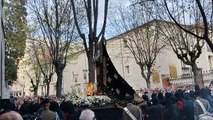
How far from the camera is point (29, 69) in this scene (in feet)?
188

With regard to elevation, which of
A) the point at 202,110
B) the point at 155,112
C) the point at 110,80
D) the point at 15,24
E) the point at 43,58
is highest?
the point at 15,24

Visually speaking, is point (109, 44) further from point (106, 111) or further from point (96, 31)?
point (106, 111)

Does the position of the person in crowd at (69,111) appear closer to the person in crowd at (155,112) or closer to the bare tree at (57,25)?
the person in crowd at (155,112)

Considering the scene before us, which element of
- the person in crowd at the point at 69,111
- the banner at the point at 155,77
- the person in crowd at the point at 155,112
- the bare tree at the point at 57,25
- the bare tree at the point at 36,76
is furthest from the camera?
the bare tree at the point at 36,76

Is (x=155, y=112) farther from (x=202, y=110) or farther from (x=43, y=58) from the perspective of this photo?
(x=43, y=58)

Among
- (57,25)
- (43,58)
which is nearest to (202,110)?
(57,25)

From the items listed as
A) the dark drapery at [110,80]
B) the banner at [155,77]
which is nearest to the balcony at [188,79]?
the banner at [155,77]

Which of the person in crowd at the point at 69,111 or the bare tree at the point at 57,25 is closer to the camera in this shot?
the person in crowd at the point at 69,111

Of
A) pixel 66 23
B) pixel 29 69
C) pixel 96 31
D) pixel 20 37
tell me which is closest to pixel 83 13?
pixel 66 23

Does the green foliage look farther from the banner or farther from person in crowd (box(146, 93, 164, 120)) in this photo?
the banner

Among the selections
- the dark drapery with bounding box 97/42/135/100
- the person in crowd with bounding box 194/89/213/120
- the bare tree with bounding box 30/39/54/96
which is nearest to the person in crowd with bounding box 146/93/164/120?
the dark drapery with bounding box 97/42/135/100

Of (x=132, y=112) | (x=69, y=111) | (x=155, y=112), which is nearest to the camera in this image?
(x=132, y=112)

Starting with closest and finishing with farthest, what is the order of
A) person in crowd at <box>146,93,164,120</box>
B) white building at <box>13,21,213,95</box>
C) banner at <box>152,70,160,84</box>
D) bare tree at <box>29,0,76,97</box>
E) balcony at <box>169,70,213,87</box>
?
person in crowd at <box>146,93,164,120</box> → bare tree at <box>29,0,76,97</box> → balcony at <box>169,70,213,87</box> → banner at <box>152,70,160,84</box> → white building at <box>13,21,213,95</box>

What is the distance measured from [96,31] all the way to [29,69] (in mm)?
41380
